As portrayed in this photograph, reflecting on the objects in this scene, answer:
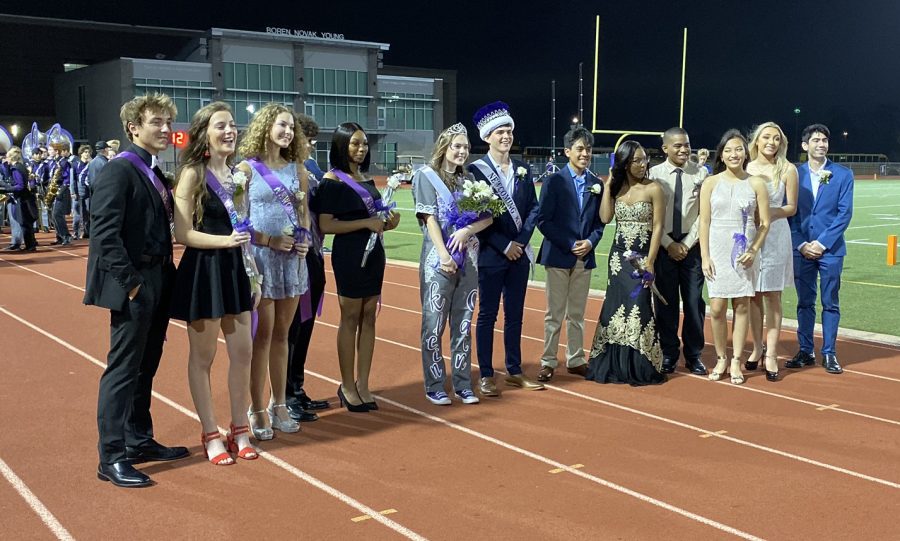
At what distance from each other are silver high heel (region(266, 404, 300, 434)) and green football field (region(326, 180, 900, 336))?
647cm

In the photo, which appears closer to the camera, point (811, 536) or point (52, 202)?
point (811, 536)

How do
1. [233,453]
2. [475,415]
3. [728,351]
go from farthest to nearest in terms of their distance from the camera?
1. [728,351]
2. [475,415]
3. [233,453]

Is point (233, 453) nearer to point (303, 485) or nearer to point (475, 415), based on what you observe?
point (303, 485)

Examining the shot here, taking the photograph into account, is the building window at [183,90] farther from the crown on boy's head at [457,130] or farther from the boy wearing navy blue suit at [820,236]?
the crown on boy's head at [457,130]

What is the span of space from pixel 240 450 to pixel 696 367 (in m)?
4.03

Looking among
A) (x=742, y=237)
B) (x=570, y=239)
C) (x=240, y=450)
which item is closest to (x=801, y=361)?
(x=742, y=237)

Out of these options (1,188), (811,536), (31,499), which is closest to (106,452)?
(31,499)

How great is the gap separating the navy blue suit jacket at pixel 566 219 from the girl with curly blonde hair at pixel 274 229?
2383mm

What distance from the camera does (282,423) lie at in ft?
18.9

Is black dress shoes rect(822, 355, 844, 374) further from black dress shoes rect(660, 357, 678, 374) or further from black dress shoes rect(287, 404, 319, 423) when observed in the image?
black dress shoes rect(287, 404, 319, 423)

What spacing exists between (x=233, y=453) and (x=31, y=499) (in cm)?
113

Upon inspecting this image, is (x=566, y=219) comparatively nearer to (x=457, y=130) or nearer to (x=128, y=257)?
(x=457, y=130)

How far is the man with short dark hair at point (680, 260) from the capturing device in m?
7.45

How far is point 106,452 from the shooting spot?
479cm
